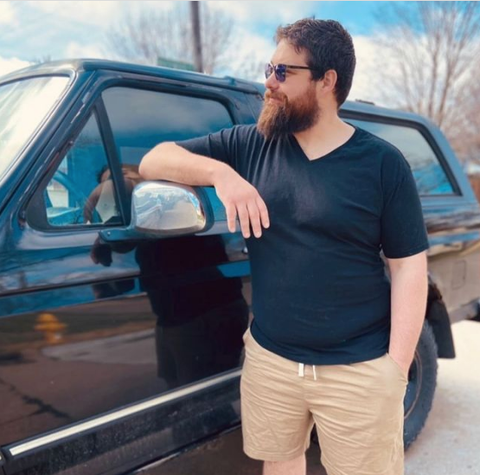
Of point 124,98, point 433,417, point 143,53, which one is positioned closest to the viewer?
point 124,98

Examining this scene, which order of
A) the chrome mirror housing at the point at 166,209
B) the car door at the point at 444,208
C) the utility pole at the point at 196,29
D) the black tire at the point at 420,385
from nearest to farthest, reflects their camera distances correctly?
the chrome mirror housing at the point at 166,209
the black tire at the point at 420,385
the car door at the point at 444,208
the utility pole at the point at 196,29

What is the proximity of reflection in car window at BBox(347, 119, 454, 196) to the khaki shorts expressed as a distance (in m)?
1.99

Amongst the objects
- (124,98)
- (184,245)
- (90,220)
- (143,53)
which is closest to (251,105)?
(124,98)

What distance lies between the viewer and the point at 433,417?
347cm

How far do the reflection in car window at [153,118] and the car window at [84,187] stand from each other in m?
0.11

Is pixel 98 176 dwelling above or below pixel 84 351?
A: above

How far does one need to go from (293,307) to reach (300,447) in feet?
1.89

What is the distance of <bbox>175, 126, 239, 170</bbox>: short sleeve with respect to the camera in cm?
182

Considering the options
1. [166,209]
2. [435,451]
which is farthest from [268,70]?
[435,451]

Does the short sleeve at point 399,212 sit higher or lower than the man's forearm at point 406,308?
higher

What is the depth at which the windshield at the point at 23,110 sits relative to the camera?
1781mm

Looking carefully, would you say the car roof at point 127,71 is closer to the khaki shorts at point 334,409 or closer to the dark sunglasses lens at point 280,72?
the dark sunglasses lens at point 280,72

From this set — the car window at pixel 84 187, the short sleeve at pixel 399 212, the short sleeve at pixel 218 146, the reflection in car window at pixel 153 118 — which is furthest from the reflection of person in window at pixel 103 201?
the short sleeve at pixel 399 212

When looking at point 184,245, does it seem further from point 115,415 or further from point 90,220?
point 115,415
